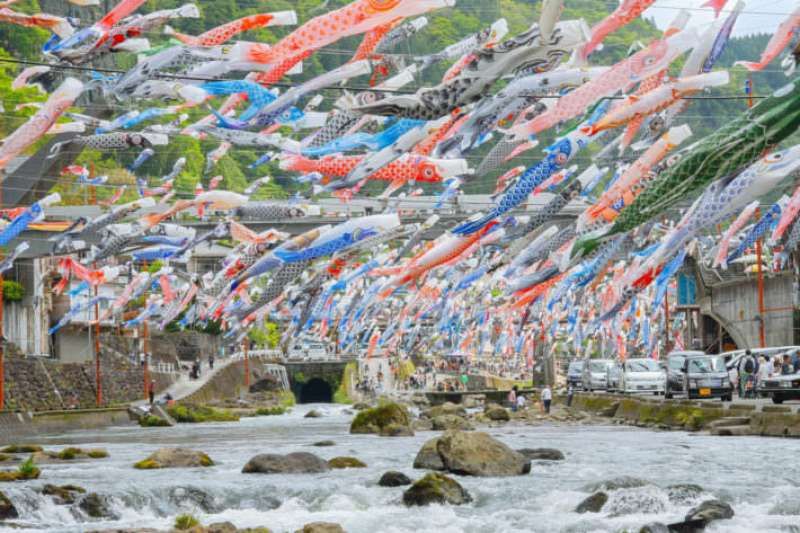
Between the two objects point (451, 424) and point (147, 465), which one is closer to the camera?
point (147, 465)

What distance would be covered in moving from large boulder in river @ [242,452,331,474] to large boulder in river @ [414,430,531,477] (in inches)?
89.9

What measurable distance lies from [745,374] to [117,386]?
3241 centimetres

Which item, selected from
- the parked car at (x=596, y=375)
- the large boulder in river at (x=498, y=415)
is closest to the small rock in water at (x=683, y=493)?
the large boulder in river at (x=498, y=415)

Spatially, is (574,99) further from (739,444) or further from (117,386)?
(117,386)

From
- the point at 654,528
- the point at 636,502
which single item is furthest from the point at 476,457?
the point at 654,528

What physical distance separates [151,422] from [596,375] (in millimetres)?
19640

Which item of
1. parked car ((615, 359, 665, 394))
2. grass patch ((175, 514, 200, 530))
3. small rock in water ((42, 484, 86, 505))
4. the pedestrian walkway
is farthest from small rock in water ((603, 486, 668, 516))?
the pedestrian walkway

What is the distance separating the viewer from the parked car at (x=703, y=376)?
131 feet

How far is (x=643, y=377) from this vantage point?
162 feet

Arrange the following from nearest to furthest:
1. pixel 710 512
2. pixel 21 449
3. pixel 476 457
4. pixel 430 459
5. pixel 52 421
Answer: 1. pixel 710 512
2. pixel 476 457
3. pixel 430 459
4. pixel 21 449
5. pixel 52 421

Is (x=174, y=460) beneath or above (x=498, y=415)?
above

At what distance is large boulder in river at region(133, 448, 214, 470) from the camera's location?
2812 centimetres

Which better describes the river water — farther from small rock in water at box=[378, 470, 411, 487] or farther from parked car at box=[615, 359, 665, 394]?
parked car at box=[615, 359, 665, 394]

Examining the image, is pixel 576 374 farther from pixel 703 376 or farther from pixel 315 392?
pixel 315 392
